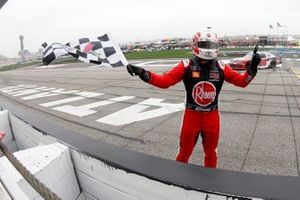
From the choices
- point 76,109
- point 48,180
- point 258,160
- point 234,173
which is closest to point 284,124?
point 258,160

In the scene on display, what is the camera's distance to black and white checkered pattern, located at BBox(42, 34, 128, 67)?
11.8 feet

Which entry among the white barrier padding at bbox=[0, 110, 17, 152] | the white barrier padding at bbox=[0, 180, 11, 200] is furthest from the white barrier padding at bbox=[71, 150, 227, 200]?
the white barrier padding at bbox=[0, 110, 17, 152]

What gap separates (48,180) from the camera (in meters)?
2.38

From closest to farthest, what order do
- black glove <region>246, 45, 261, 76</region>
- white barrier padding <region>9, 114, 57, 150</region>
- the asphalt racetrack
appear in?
black glove <region>246, 45, 261, 76</region> → white barrier padding <region>9, 114, 57, 150</region> → the asphalt racetrack

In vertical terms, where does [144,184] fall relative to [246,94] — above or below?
above

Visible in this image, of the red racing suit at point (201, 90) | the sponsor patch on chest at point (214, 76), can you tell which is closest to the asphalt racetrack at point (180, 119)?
the red racing suit at point (201, 90)

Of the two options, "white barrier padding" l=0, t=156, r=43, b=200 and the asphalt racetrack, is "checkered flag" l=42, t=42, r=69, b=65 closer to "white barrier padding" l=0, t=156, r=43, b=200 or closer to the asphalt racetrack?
"white barrier padding" l=0, t=156, r=43, b=200

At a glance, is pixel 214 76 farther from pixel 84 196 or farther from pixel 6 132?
pixel 6 132

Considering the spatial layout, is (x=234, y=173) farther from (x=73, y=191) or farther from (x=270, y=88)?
(x=270, y=88)

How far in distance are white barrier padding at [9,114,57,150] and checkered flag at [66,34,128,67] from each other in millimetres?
1072

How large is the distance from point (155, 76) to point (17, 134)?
257 centimetres

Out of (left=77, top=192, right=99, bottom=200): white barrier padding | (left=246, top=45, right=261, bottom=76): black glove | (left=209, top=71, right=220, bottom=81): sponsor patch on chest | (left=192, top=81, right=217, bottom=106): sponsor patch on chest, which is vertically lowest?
(left=77, top=192, right=99, bottom=200): white barrier padding

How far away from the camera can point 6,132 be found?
4.64 meters

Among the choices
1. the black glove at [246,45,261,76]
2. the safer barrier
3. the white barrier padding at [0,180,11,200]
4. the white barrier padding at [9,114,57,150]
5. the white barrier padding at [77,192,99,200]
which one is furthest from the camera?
the white barrier padding at [9,114,57,150]
